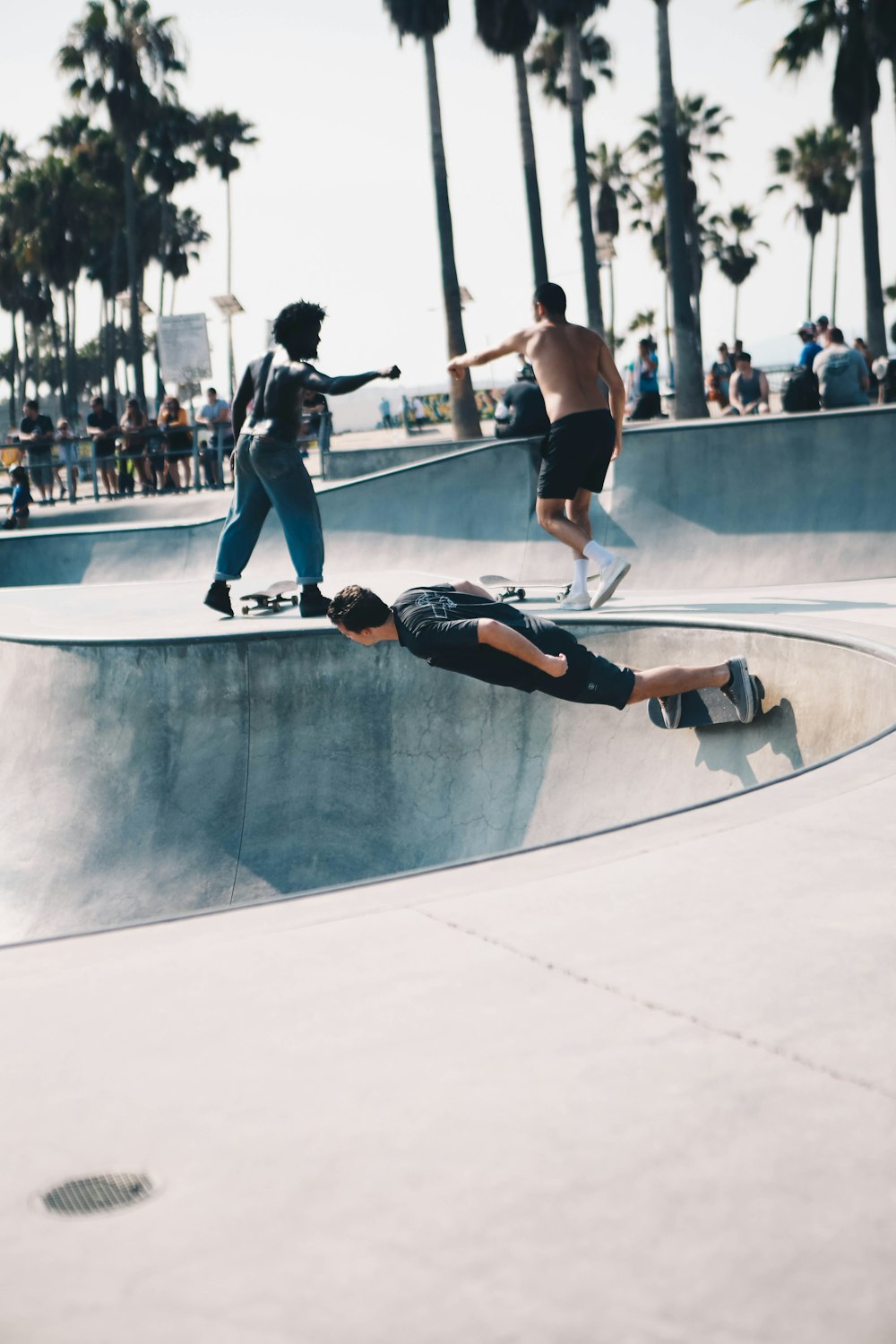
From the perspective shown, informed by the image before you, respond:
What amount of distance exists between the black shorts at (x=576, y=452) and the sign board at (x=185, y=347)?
75.1 feet

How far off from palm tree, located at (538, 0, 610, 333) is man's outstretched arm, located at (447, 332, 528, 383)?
67.4 feet

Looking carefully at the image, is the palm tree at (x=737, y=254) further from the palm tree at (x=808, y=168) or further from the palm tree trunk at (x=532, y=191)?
the palm tree trunk at (x=532, y=191)

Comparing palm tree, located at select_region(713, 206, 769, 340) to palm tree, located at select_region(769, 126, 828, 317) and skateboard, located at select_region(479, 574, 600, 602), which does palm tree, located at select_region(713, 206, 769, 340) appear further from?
skateboard, located at select_region(479, 574, 600, 602)

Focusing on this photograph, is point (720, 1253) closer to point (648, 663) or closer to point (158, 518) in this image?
point (648, 663)

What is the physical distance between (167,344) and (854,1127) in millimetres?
29347

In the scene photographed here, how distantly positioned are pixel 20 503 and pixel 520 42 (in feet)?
60.0

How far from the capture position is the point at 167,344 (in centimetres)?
2912

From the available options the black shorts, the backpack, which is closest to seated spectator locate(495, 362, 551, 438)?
the backpack

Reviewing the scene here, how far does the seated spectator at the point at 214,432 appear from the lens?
64.4ft

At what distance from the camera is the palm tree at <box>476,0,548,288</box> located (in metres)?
28.3

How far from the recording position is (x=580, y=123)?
1086 inches

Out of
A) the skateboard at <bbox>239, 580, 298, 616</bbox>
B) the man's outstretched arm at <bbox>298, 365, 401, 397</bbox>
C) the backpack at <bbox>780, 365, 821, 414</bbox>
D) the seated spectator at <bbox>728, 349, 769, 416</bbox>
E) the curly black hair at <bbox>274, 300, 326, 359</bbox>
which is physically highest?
the seated spectator at <bbox>728, 349, 769, 416</bbox>

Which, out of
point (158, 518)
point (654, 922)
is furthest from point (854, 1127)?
point (158, 518)

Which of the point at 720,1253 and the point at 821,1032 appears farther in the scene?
the point at 821,1032
